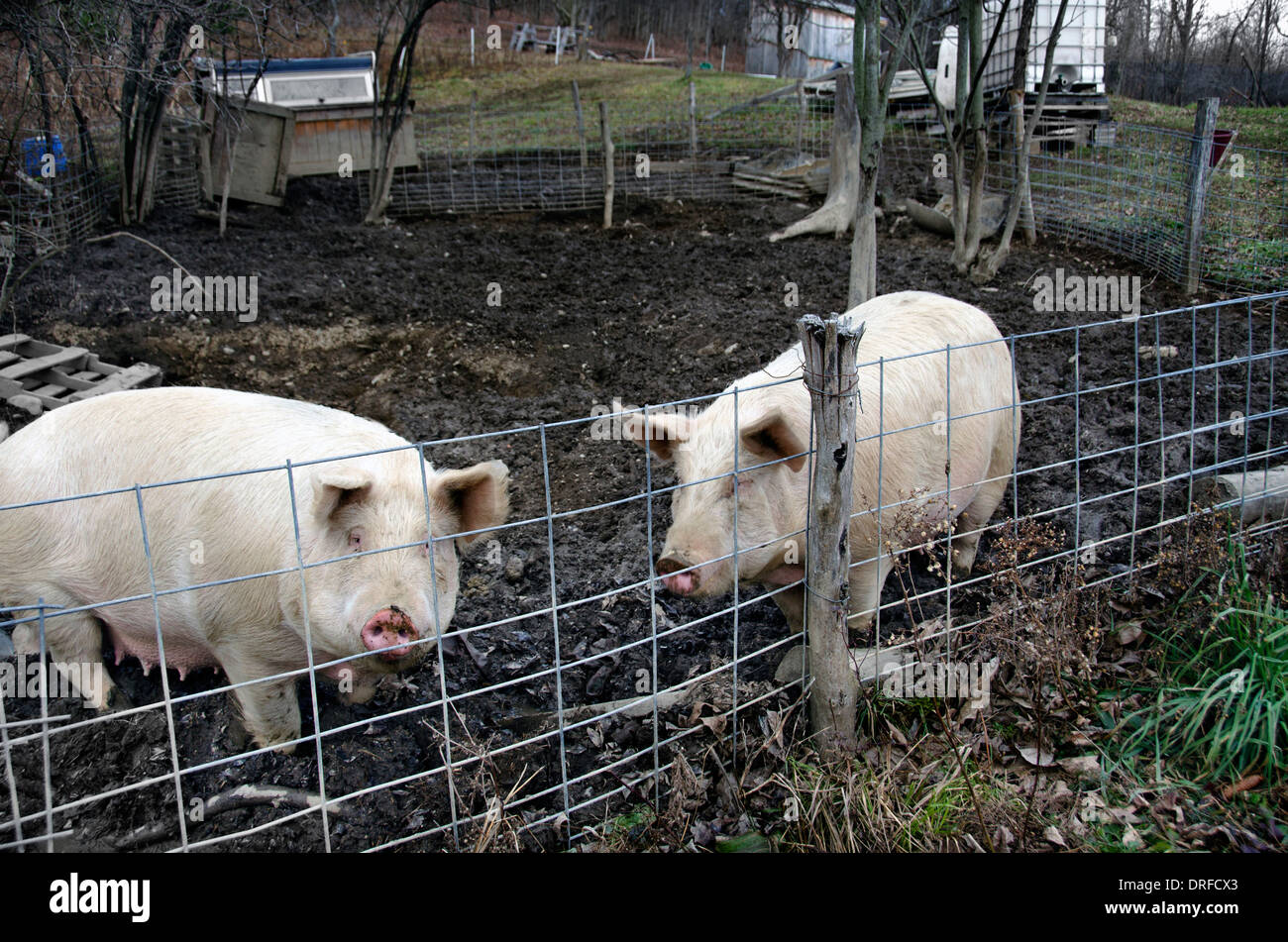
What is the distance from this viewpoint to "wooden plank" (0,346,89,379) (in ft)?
22.2

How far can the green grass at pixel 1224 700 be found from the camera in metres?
3.08

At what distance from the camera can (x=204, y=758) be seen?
3.70 meters

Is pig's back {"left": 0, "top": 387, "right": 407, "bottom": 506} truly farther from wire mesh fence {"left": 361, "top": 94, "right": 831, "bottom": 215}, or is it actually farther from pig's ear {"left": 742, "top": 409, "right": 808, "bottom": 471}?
wire mesh fence {"left": 361, "top": 94, "right": 831, "bottom": 215}

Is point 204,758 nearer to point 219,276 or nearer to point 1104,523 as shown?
point 1104,523

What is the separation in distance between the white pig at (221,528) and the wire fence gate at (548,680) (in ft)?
0.23

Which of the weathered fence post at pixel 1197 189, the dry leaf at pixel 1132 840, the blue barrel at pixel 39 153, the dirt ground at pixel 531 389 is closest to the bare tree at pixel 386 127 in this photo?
the dirt ground at pixel 531 389

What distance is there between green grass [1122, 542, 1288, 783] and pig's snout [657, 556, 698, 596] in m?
1.55

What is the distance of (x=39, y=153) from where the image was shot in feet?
32.9

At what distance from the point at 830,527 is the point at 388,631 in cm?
140

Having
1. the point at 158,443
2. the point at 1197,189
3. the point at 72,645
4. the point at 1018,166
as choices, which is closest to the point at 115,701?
the point at 72,645

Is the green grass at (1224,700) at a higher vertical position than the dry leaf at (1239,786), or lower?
higher

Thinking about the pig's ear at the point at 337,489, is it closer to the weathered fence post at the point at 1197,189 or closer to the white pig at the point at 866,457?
the white pig at the point at 866,457

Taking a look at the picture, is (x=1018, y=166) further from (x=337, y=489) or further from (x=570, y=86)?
(x=570, y=86)

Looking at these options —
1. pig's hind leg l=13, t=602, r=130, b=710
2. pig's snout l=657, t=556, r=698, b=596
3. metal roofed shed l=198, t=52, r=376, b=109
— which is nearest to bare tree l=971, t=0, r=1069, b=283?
pig's snout l=657, t=556, r=698, b=596
